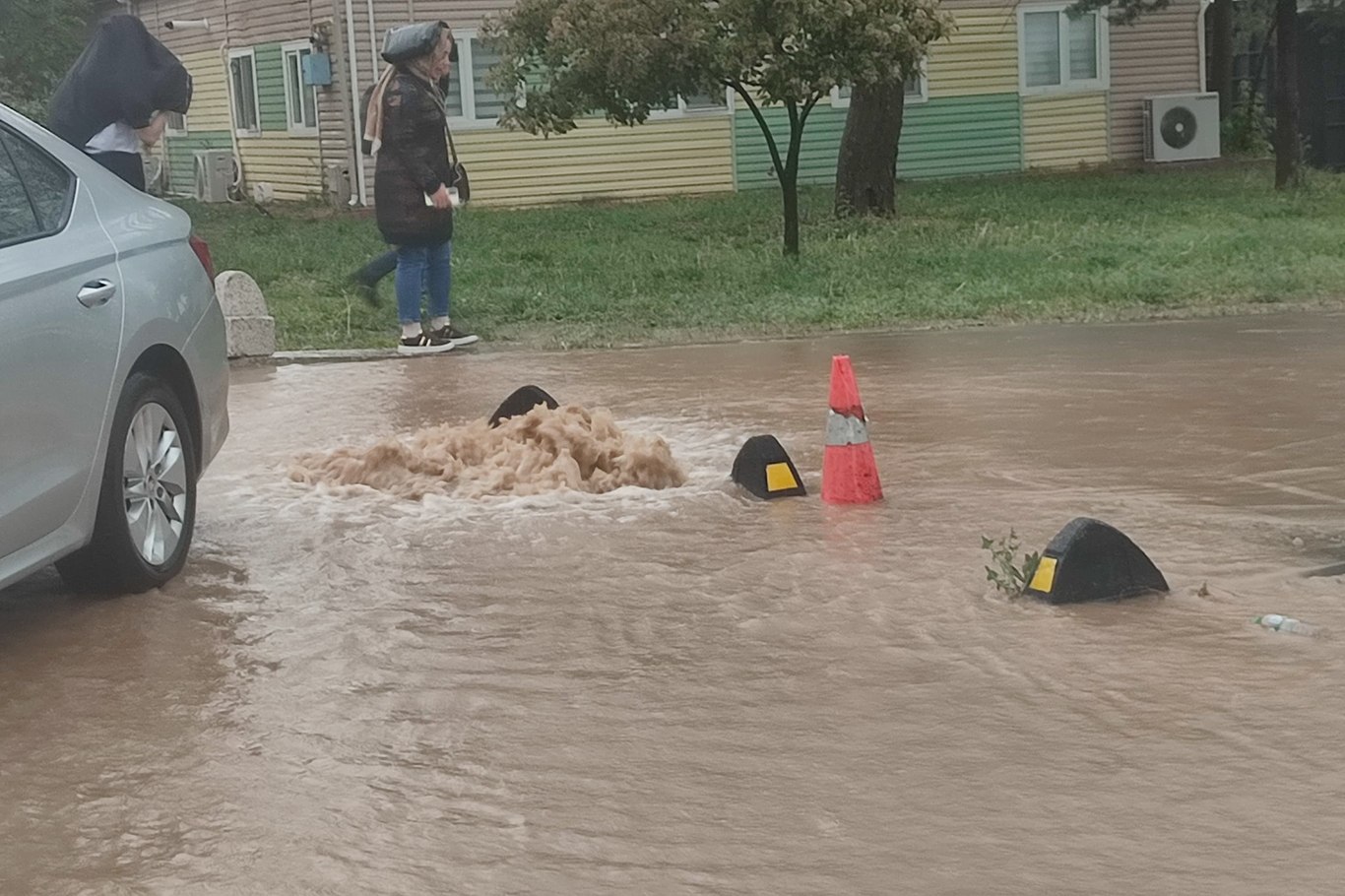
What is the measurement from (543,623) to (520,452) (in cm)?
239

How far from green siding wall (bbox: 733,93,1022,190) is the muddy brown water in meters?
21.4

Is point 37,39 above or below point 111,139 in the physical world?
above

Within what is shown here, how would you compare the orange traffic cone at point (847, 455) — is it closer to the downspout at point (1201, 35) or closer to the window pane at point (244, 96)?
the window pane at point (244, 96)

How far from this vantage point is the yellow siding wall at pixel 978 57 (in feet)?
102

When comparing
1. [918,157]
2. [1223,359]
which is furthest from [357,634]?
[918,157]

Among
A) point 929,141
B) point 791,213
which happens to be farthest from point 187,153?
point 791,213

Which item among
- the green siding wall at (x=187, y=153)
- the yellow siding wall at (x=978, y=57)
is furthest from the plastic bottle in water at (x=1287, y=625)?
the green siding wall at (x=187, y=153)

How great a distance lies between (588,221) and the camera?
79.3 feet

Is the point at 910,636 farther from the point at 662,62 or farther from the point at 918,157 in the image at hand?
the point at 918,157

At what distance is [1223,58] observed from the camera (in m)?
34.7

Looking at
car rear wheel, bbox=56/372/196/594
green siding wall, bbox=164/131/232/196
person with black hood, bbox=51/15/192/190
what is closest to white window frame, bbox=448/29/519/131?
green siding wall, bbox=164/131/232/196

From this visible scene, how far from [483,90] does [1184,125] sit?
11702 mm

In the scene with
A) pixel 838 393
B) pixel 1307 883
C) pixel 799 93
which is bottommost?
pixel 1307 883

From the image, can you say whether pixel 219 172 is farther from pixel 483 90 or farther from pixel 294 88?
pixel 483 90
